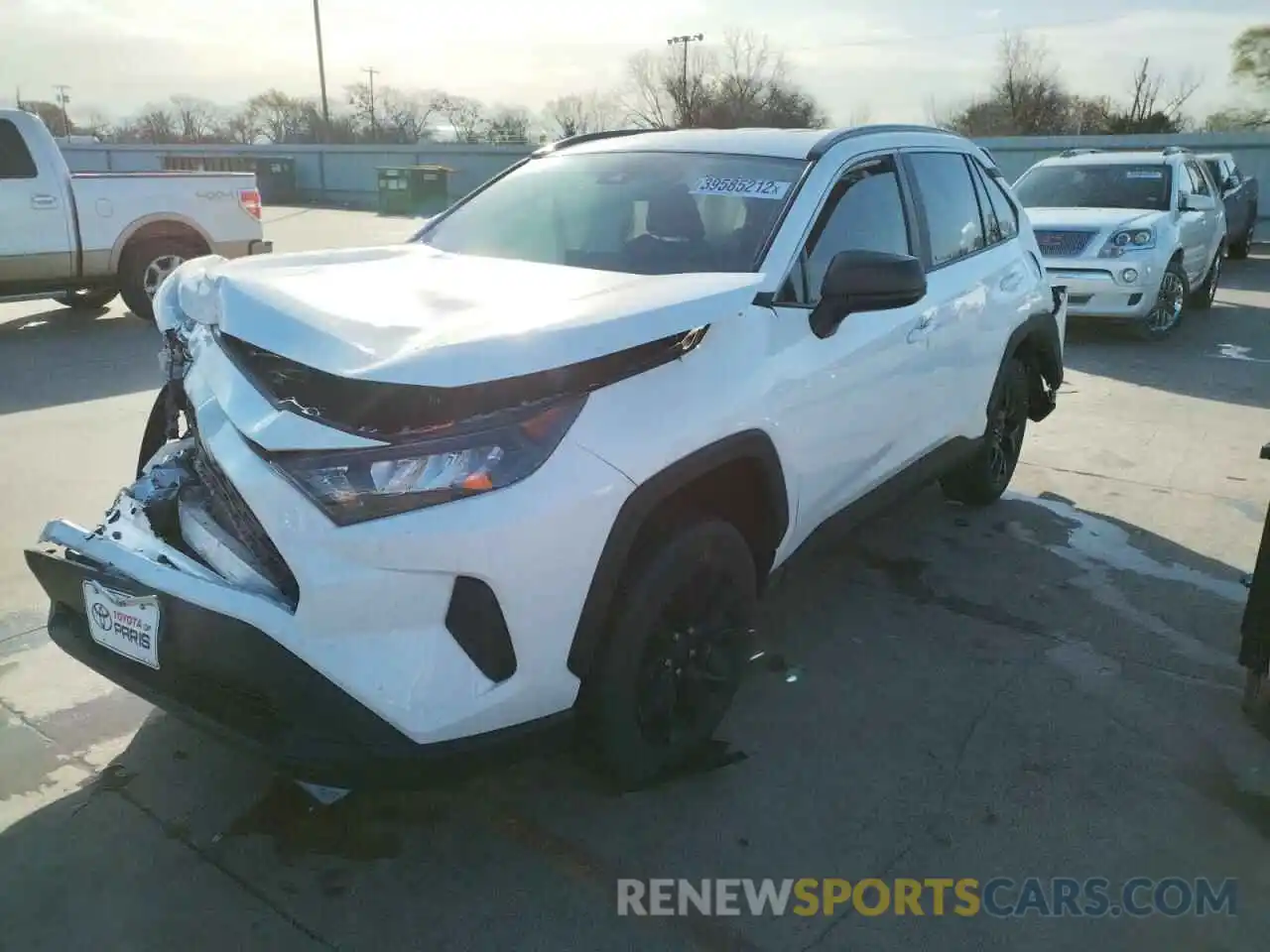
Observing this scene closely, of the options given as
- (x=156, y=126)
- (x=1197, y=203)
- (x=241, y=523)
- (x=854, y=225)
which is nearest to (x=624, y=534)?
(x=241, y=523)

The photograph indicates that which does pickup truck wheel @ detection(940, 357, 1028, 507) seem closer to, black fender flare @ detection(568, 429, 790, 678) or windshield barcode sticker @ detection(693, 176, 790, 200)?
windshield barcode sticker @ detection(693, 176, 790, 200)

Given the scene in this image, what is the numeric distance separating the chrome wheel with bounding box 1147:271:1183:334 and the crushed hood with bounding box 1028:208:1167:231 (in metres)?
0.61

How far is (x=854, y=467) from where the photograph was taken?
365cm

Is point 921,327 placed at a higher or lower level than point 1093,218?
lower

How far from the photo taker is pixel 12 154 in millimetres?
9344

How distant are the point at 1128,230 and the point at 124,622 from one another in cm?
1015

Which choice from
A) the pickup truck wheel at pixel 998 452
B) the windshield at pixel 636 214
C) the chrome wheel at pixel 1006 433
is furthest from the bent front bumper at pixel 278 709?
the chrome wheel at pixel 1006 433

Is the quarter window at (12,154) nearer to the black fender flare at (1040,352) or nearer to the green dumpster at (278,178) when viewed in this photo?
the black fender flare at (1040,352)

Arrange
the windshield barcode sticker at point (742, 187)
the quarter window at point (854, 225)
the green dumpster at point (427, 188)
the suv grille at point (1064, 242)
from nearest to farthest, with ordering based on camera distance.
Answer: the quarter window at point (854, 225)
the windshield barcode sticker at point (742, 187)
the suv grille at point (1064, 242)
the green dumpster at point (427, 188)

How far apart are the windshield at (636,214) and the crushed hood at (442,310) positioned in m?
0.20

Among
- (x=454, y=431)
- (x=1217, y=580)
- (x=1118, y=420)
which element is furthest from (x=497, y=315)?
(x=1118, y=420)

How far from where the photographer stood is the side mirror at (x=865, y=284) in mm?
3061

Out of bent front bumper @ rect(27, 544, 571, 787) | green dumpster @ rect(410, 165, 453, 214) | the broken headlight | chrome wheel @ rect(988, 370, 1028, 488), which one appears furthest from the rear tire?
green dumpster @ rect(410, 165, 453, 214)

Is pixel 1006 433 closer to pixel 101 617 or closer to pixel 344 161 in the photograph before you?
pixel 101 617
